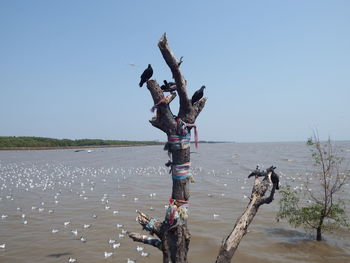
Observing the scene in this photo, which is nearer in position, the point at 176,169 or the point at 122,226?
the point at 176,169

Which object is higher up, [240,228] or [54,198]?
[240,228]

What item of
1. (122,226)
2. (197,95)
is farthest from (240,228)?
(122,226)

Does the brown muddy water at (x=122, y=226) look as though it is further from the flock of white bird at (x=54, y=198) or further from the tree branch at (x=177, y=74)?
the tree branch at (x=177, y=74)

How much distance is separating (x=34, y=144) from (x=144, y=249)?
277ft

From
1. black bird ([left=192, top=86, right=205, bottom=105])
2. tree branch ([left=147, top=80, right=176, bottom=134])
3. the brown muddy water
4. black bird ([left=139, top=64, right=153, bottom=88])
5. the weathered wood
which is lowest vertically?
the brown muddy water

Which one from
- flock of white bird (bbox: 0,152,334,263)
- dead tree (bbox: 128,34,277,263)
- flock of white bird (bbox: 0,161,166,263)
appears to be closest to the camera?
dead tree (bbox: 128,34,277,263)

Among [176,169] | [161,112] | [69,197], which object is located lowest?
[69,197]

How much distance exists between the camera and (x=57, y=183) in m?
21.5

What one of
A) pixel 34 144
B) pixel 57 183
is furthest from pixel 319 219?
pixel 34 144

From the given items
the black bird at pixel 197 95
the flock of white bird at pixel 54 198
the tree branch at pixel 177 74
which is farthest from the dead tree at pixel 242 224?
the flock of white bird at pixel 54 198

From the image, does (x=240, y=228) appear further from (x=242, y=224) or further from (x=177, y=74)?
(x=177, y=74)

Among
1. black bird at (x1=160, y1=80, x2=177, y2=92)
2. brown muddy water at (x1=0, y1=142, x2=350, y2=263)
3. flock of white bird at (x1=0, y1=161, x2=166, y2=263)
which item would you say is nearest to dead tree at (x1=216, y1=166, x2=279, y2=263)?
brown muddy water at (x1=0, y1=142, x2=350, y2=263)

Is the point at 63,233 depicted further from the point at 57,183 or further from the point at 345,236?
the point at 57,183

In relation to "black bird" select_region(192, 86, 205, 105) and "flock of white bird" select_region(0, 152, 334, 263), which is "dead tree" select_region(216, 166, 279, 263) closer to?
"black bird" select_region(192, 86, 205, 105)
